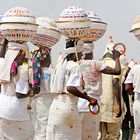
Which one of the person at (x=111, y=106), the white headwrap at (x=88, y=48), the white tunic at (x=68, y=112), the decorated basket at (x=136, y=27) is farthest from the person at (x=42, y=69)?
the white tunic at (x=68, y=112)

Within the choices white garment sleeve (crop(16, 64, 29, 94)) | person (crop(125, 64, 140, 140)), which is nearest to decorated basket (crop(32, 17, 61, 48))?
person (crop(125, 64, 140, 140))

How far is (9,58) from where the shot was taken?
6.73 meters

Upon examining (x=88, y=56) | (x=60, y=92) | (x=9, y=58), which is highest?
(x=88, y=56)

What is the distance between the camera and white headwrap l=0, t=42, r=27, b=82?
21.9ft

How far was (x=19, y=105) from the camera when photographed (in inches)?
263

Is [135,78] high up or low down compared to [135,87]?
up

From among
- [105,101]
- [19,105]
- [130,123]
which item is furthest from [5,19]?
[130,123]

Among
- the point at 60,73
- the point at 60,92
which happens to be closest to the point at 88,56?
the point at 60,73

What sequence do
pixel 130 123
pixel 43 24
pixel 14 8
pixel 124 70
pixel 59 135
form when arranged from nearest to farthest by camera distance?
A: pixel 59 135
pixel 14 8
pixel 43 24
pixel 124 70
pixel 130 123

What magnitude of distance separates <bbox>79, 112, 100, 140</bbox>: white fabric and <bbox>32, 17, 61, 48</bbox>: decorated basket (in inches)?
67.0

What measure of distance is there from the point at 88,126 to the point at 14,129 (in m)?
1.22

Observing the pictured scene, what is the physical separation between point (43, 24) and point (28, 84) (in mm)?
2254

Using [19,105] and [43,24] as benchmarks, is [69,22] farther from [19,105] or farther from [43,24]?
[43,24]

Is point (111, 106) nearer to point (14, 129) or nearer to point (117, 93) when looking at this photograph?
point (117, 93)
